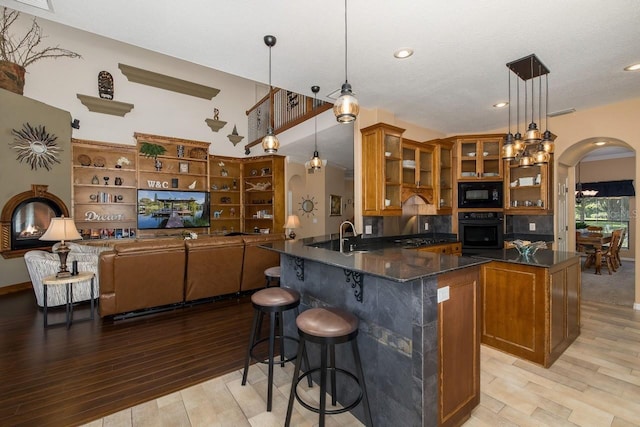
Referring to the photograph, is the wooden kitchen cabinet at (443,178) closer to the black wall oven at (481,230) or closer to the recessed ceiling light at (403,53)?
the black wall oven at (481,230)

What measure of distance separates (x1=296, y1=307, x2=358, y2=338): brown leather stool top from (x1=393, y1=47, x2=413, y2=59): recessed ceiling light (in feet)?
8.03

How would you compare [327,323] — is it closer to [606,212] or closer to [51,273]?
[51,273]

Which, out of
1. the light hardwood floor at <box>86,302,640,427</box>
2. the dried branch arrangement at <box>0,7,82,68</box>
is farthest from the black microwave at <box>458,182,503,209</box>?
the dried branch arrangement at <box>0,7,82,68</box>

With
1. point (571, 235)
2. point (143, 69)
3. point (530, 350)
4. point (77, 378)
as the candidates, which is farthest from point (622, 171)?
point (143, 69)

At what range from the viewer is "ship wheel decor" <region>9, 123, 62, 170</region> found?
16.5 feet

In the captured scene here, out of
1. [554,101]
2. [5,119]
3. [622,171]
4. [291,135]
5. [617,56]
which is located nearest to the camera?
[617,56]

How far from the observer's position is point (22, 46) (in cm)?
543

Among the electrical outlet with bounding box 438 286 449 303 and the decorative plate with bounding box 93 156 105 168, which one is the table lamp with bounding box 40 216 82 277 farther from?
the electrical outlet with bounding box 438 286 449 303

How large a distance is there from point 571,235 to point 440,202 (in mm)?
2692

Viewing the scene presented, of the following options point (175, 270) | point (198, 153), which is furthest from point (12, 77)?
point (175, 270)

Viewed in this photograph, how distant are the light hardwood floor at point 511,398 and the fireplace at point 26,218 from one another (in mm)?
4917

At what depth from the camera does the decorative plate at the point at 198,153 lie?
7.43 metres

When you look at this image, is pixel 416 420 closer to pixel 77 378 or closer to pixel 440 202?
pixel 77 378

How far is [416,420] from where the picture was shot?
165 centimetres
